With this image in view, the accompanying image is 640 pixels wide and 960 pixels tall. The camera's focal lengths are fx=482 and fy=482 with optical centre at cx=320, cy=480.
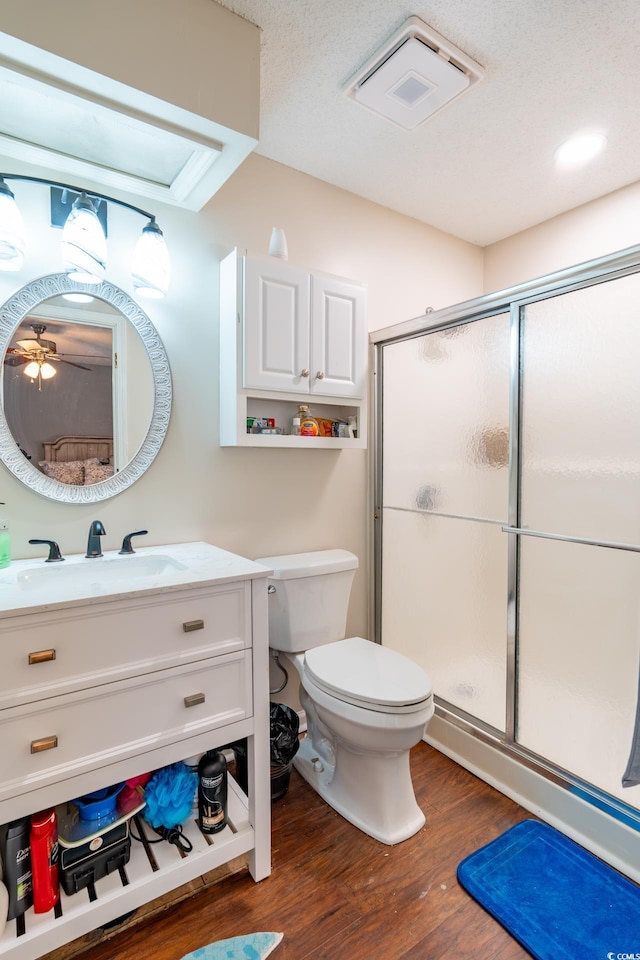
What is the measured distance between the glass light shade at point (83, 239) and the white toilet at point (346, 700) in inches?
47.3

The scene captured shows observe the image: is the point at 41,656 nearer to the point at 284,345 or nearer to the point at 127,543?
the point at 127,543

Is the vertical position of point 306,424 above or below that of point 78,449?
above

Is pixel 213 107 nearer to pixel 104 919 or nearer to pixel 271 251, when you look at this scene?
pixel 271 251

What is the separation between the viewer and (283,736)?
177 cm

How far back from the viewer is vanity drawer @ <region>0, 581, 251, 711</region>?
1049mm

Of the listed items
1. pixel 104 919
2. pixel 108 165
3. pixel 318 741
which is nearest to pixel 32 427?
pixel 108 165

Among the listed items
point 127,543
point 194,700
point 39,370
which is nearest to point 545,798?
point 194,700

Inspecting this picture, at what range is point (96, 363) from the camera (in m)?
1.63

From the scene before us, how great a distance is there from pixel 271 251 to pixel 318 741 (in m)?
1.88

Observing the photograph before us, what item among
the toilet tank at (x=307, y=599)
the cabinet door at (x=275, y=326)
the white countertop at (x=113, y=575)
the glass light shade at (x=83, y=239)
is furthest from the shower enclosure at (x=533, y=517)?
the glass light shade at (x=83, y=239)

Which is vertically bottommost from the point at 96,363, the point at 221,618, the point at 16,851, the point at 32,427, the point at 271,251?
the point at 16,851

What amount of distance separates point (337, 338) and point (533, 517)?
1.04 m

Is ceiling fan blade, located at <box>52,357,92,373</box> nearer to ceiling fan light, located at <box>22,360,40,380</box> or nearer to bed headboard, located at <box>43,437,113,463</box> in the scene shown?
ceiling fan light, located at <box>22,360,40,380</box>

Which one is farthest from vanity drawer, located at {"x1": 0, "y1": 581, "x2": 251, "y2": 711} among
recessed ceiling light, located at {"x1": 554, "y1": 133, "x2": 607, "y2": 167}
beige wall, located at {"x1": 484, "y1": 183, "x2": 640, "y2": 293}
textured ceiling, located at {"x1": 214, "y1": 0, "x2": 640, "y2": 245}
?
recessed ceiling light, located at {"x1": 554, "y1": 133, "x2": 607, "y2": 167}
